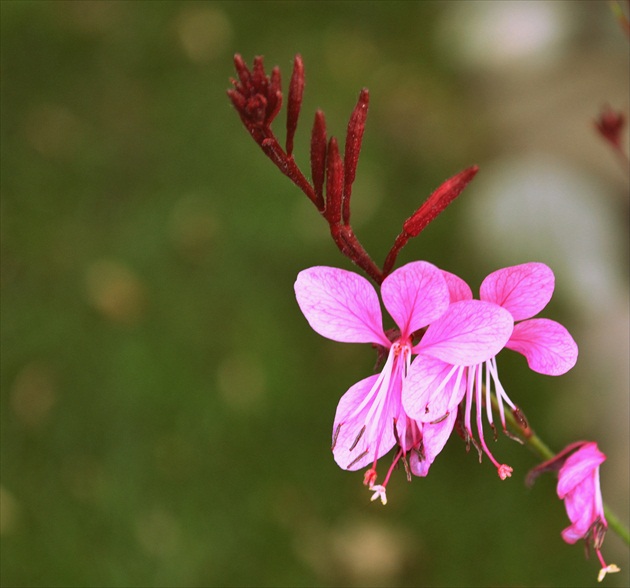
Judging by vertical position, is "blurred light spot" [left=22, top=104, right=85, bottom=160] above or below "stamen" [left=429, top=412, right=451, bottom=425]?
above

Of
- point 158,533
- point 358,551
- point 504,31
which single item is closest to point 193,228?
point 158,533

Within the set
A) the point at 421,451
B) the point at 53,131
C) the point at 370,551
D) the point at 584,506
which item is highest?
the point at 53,131

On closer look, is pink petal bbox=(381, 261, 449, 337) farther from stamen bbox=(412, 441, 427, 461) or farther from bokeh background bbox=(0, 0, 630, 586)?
bokeh background bbox=(0, 0, 630, 586)

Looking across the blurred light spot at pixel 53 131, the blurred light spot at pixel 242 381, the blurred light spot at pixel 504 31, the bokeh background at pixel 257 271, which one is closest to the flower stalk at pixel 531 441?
the bokeh background at pixel 257 271

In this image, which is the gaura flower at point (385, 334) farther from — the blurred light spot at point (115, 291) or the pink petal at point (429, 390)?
the blurred light spot at point (115, 291)

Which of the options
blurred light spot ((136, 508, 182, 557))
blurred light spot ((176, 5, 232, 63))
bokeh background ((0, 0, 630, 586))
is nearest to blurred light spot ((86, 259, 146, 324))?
bokeh background ((0, 0, 630, 586))

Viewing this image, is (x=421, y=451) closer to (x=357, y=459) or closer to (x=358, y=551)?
(x=357, y=459)

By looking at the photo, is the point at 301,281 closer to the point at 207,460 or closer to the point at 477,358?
the point at 477,358
